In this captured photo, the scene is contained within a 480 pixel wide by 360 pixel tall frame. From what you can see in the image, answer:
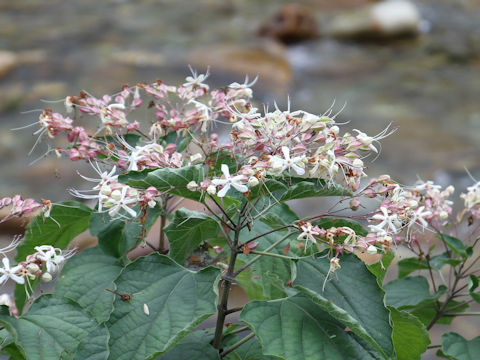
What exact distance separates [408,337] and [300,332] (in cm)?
25

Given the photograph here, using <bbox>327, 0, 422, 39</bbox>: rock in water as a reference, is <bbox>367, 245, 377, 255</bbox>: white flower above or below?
above

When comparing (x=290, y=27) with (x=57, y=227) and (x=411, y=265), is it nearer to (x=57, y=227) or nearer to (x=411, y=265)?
(x=411, y=265)

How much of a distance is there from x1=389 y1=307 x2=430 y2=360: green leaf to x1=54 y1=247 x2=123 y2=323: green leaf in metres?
0.52

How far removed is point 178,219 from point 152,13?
6848mm

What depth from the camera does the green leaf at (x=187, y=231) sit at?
118 cm

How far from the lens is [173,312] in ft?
3.68

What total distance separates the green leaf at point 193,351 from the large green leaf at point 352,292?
0.21m

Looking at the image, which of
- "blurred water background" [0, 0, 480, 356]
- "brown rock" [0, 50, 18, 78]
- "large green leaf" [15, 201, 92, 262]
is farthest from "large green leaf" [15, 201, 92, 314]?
"brown rock" [0, 50, 18, 78]

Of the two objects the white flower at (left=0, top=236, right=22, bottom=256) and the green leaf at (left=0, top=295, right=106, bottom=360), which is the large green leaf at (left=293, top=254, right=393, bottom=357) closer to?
the green leaf at (left=0, top=295, right=106, bottom=360)

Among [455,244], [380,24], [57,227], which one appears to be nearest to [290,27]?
[380,24]

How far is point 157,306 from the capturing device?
113 cm

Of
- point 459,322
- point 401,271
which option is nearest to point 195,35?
point 459,322

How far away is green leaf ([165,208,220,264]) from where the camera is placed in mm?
1180

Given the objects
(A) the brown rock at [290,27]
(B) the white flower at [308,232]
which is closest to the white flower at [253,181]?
(B) the white flower at [308,232]
